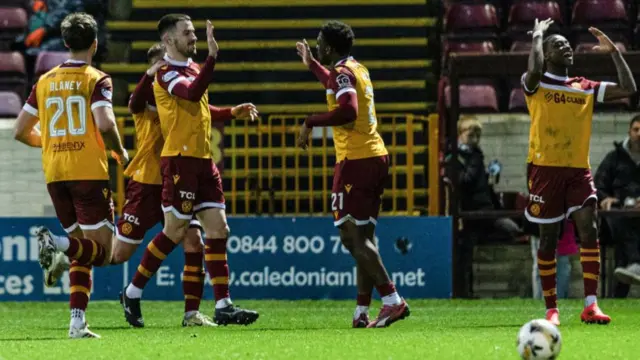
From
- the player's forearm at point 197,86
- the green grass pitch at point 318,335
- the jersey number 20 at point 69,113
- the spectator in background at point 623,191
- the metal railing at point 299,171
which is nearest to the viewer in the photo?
the green grass pitch at point 318,335

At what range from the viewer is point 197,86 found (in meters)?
8.99

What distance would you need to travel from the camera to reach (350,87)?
920 cm

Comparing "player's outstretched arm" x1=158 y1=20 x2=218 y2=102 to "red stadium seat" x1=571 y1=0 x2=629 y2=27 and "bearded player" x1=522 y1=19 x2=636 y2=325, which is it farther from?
"red stadium seat" x1=571 y1=0 x2=629 y2=27

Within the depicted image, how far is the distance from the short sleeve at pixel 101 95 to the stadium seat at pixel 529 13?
907cm

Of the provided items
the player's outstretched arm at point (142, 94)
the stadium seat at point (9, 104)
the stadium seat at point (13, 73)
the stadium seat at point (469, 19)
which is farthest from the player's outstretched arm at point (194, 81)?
the stadium seat at point (469, 19)

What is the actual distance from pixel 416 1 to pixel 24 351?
10098 mm

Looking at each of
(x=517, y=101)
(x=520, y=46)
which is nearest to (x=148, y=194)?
A: (x=517, y=101)

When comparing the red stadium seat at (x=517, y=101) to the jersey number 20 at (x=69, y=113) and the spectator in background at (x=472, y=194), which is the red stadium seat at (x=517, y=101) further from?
the jersey number 20 at (x=69, y=113)

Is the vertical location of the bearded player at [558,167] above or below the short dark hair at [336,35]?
below

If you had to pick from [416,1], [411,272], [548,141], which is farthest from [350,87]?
[416,1]

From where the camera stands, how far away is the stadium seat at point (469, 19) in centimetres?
1680

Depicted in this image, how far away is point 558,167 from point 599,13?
7568 mm

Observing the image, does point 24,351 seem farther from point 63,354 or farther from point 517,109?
point 517,109

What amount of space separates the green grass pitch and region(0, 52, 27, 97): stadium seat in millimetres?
4978
